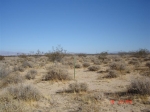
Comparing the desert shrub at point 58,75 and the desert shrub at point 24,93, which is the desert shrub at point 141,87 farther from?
the desert shrub at point 58,75

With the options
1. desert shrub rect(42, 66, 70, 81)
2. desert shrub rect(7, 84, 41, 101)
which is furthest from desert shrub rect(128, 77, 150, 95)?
desert shrub rect(42, 66, 70, 81)

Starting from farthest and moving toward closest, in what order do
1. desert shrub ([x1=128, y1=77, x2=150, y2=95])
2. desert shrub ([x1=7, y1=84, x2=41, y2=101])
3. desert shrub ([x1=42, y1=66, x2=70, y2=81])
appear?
1. desert shrub ([x1=42, y1=66, x2=70, y2=81])
2. desert shrub ([x1=128, y1=77, x2=150, y2=95])
3. desert shrub ([x1=7, y1=84, x2=41, y2=101])

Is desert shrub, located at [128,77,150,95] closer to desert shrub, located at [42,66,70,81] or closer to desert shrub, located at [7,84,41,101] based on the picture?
desert shrub, located at [7,84,41,101]

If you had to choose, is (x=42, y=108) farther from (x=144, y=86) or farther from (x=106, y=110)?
(x=144, y=86)

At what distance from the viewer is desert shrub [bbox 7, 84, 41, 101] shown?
22.9 ft

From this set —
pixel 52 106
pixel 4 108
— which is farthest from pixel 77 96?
pixel 4 108

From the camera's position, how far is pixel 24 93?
23.2ft

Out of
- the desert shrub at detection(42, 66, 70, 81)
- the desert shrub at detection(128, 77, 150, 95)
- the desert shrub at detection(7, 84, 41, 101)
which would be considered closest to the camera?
A: the desert shrub at detection(7, 84, 41, 101)

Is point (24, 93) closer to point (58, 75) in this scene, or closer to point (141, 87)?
point (141, 87)

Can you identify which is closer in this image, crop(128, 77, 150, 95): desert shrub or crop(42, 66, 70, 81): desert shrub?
crop(128, 77, 150, 95): desert shrub

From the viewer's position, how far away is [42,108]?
620cm

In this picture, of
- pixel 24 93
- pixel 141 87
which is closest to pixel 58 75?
pixel 24 93

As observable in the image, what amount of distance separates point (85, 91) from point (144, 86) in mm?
2795

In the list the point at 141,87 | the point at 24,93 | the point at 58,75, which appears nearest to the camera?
the point at 24,93
